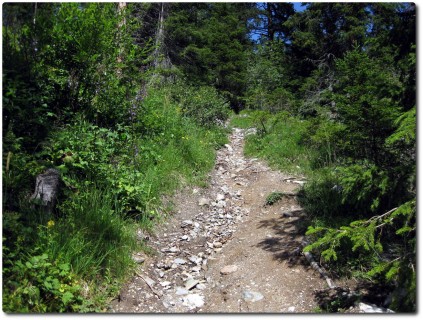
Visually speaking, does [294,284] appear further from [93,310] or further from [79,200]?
[79,200]

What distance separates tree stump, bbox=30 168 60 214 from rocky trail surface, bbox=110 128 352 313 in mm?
1358

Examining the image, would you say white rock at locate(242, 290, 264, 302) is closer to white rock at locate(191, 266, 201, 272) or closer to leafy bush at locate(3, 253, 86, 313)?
white rock at locate(191, 266, 201, 272)

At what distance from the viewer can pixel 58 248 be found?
372 centimetres

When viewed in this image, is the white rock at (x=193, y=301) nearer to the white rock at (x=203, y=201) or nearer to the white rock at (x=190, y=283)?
the white rock at (x=190, y=283)

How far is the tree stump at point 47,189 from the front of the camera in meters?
4.15

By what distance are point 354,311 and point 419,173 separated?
163 cm

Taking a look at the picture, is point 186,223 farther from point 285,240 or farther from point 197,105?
point 197,105

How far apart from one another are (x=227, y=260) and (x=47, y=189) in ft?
8.87

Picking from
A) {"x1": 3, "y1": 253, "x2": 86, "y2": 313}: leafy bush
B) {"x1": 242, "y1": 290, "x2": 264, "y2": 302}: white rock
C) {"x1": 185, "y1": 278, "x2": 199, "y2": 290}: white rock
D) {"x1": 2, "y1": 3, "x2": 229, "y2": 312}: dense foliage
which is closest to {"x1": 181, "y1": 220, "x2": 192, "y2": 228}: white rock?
{"x1": 2, "y1": 3, "x2": 229, "y2": 312}: dense foliage

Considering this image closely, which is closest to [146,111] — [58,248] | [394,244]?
[58,248]

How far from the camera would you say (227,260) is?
5.04 metres

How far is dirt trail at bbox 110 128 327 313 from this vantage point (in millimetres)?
4016

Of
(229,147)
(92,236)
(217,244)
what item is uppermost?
(229,147)

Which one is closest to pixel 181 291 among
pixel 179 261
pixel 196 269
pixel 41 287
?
pixel 196 269
